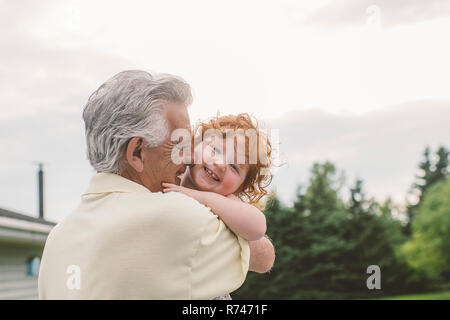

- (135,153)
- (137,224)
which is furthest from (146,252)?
(135,153)

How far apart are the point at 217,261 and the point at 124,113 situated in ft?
1.50

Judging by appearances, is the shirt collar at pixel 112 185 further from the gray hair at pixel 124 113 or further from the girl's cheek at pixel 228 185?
the girl's cheek at pixel 228 185

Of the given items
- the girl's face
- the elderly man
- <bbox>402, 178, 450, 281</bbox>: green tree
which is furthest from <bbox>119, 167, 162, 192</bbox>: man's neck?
<bbox>402, 178, 450, 281</bbox>: green tree

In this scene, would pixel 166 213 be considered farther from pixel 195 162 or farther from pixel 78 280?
pixel 195 162

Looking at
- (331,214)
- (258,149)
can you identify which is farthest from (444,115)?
(258,149)

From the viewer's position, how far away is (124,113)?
1.52 meters

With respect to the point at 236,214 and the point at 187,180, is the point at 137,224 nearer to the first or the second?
the point at 236,214

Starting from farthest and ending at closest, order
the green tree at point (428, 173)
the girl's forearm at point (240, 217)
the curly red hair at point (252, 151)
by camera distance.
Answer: the green tree at point (428, 173) < the curly red hair at point (252, 151) < the girl's forearm at point (240, 217)

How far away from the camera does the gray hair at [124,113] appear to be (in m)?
1.52

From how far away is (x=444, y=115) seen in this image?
110ft

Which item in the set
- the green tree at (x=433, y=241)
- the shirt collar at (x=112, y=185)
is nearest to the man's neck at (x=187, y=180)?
the shirt collar at (x=112, y=185)

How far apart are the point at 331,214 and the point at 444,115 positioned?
10.4 m

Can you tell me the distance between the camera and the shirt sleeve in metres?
1.46
